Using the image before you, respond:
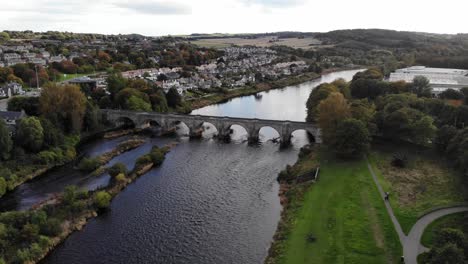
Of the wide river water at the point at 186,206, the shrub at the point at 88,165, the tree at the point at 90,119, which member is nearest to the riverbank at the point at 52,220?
the wide river water at the point at 186,206

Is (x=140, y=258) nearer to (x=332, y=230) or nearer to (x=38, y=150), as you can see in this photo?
(x=332, y=230)

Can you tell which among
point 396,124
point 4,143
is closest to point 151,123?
point 4,143

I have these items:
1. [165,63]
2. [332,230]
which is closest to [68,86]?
[332,230]

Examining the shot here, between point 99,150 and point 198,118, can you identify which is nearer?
point 99,150

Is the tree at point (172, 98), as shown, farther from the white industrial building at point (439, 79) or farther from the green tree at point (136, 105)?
the white industrial building at point (439, 79)

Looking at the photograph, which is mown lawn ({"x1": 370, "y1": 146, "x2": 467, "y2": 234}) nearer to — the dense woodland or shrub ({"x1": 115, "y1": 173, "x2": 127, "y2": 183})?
the dense woodland

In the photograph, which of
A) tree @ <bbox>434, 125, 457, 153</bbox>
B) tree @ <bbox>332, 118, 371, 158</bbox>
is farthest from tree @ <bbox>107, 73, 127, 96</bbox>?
tree @ <bbox>434, 125, 457, 153</bbox>
